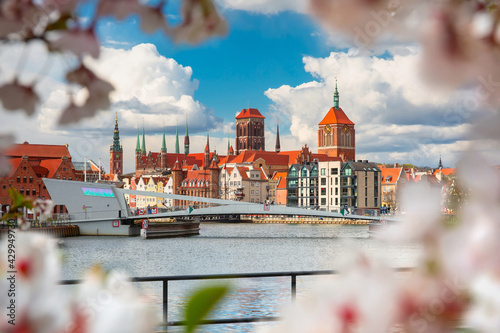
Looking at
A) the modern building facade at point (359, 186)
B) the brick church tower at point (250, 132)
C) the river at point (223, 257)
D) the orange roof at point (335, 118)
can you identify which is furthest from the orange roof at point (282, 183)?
the river at point (223, 257)

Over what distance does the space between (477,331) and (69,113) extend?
334 millimetres

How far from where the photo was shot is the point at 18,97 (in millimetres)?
471

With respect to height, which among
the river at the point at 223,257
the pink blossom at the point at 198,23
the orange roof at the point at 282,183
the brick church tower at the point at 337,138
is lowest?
the river at the point at 223,257

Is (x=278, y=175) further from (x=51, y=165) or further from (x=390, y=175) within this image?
(x=51, y=165)

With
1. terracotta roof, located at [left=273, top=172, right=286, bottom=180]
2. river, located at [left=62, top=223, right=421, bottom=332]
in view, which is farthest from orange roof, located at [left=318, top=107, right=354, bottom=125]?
river, located at [left=62, top=223, right=421, bottom=332]

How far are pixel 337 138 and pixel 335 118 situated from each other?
15.4 feet

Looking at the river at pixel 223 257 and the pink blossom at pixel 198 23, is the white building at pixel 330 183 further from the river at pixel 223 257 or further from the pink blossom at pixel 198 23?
the pink blossom at pixel 198 23

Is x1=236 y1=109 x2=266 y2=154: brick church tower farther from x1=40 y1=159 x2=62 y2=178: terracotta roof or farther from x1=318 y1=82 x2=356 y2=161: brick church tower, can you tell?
x1=40 y1=159 x2=62 y2=178: terracotta roof

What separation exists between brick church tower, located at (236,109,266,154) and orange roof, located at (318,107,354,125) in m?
16.5

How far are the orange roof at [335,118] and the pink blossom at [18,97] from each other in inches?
3867

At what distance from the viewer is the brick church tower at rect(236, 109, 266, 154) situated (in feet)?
369

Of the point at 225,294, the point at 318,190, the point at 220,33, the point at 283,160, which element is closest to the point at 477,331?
the point at 225,294

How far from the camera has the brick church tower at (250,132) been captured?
11250 cm

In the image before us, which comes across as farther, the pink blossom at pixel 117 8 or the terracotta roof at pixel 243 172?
the terracotta roof at pixel 243 172
